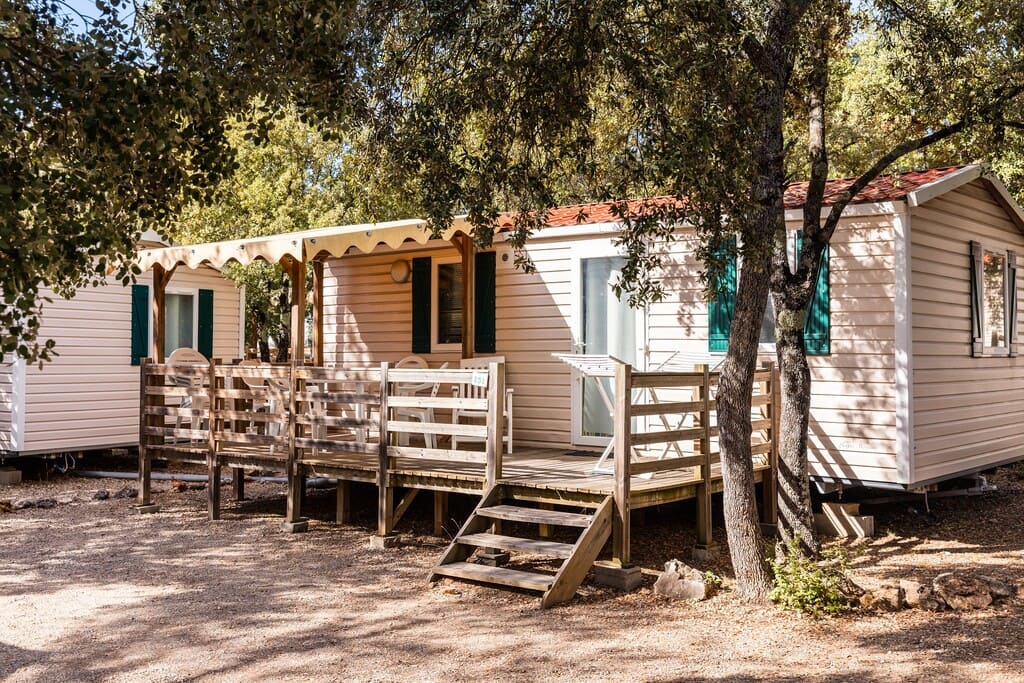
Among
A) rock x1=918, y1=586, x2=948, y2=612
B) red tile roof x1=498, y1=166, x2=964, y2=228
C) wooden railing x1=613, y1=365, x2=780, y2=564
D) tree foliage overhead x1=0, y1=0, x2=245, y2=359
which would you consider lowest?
rock x1=918, y1=586, x2=948, y2=612

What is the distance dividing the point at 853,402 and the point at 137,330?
370 inches

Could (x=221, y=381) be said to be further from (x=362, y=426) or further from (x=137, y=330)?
(x=137, y=330)

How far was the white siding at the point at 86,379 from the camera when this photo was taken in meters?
11.8

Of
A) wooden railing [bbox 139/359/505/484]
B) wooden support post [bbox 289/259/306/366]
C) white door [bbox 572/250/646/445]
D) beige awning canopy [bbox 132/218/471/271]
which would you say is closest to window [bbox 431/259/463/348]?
wooden railing [bbox 139/359/505/484]

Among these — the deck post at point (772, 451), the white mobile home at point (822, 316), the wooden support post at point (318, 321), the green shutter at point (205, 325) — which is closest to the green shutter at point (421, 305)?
the white mobile home at point (822, 316)

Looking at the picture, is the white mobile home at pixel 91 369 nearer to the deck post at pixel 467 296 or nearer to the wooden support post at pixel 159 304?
the wooden support post at pixel 159 304

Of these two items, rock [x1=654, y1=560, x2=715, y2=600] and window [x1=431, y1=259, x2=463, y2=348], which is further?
window [x1=431, y1=259, x2=463, y2=348]

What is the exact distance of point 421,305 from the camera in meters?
10.5

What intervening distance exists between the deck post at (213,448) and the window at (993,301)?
716 centimetres

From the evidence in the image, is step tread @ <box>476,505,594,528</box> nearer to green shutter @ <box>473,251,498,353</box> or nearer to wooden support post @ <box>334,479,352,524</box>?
wooden support post @ <box>334,479,352,524</box>

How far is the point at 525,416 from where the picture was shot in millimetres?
9641

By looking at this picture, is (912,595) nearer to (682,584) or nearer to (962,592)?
(962,592)

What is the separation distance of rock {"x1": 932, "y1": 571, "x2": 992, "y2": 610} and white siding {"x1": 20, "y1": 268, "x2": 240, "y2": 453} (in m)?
10.1

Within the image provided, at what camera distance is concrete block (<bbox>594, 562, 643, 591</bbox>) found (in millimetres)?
6312
